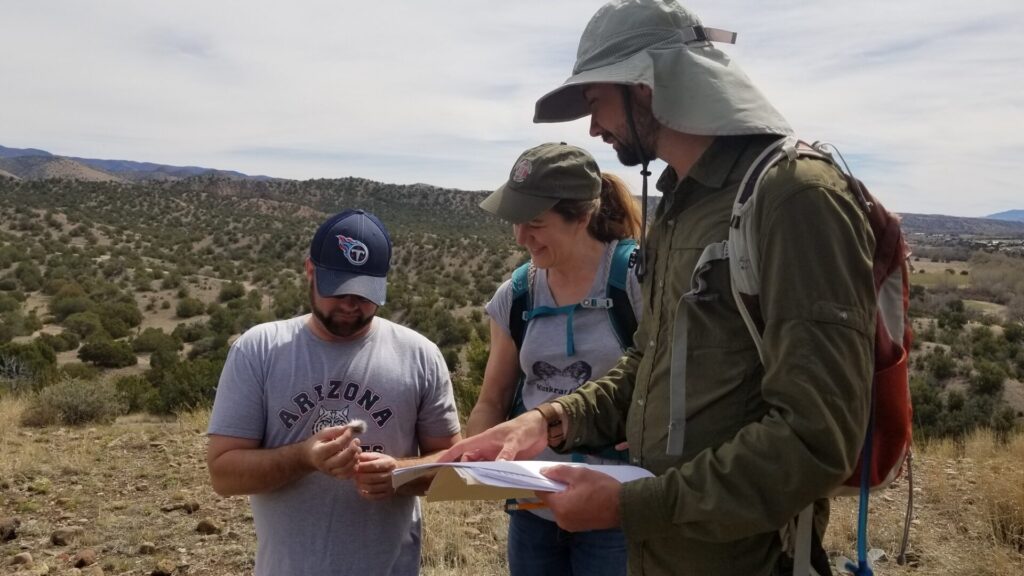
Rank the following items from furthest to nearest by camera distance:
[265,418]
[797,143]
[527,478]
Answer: [265,418], [527,478], [797,143]

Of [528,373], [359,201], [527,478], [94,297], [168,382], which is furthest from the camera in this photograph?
[359,201]

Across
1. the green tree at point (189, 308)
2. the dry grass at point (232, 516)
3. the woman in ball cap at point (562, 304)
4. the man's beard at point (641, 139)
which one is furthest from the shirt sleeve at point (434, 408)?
the green tree at point (189, 308)

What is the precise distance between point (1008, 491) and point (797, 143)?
17.2ft

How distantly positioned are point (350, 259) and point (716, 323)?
1501mm

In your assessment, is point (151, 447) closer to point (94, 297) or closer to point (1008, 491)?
point (1008, 491)

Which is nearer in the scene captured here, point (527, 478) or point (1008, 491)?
point (527, 478)

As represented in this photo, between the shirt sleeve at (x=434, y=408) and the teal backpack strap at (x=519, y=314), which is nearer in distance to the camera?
the shirt sleeve at (x=434, y=408)

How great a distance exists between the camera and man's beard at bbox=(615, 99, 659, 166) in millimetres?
1781

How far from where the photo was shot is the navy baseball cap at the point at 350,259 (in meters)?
2.61

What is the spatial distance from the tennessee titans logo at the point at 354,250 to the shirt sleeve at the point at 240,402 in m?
0.48

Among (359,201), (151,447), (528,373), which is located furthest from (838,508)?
(359,201)

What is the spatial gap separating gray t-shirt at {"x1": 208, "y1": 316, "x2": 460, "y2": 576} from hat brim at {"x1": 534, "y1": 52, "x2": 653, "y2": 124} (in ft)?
3.51

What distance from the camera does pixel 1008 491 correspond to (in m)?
5.40

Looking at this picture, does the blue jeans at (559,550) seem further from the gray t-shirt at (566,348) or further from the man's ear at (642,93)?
the man's ear at (642,93)
